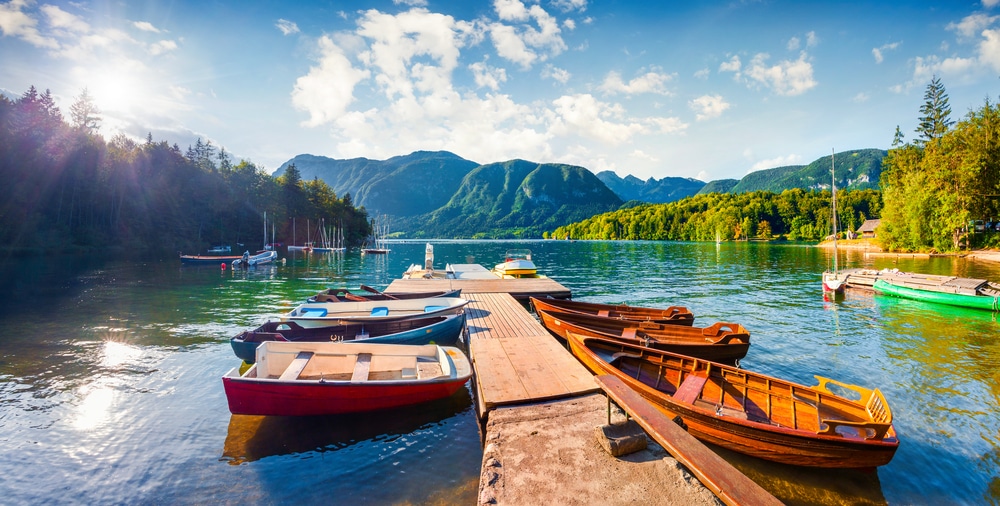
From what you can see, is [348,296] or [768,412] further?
[348,296]

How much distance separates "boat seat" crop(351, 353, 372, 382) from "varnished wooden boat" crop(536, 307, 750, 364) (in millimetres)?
5898

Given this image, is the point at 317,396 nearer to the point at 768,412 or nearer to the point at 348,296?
the point at 768,412

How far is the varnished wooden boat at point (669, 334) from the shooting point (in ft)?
37.5

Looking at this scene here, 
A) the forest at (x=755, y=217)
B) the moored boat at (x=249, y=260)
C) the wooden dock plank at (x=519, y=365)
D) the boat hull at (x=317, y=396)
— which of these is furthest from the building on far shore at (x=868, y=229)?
the moored boat at (x=249, y=260)

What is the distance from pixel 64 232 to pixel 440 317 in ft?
260

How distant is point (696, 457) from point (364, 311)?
12.5 metres

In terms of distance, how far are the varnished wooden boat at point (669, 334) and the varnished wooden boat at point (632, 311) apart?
0.80 meters

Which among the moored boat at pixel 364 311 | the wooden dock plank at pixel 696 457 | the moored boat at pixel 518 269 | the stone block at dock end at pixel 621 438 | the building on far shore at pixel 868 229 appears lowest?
the stone block at dock end at pixel 621 438

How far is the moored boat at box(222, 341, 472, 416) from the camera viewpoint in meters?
8.13

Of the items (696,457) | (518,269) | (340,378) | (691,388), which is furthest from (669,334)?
(518,269)

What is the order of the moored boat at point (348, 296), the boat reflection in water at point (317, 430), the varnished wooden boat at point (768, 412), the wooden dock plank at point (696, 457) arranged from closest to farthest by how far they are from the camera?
1. the wooden dock plank at point (696, 457)
2. the varnished wooden boat at point (768, 412)
3. the boat reflection in water at point (317, 430)
4. the moored boat at point (348, 296)

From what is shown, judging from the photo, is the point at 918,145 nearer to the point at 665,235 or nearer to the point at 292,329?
the point at 665,235

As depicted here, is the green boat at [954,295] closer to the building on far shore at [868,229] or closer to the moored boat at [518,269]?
the moored boat at [518,269]

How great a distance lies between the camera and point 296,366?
938 cm
